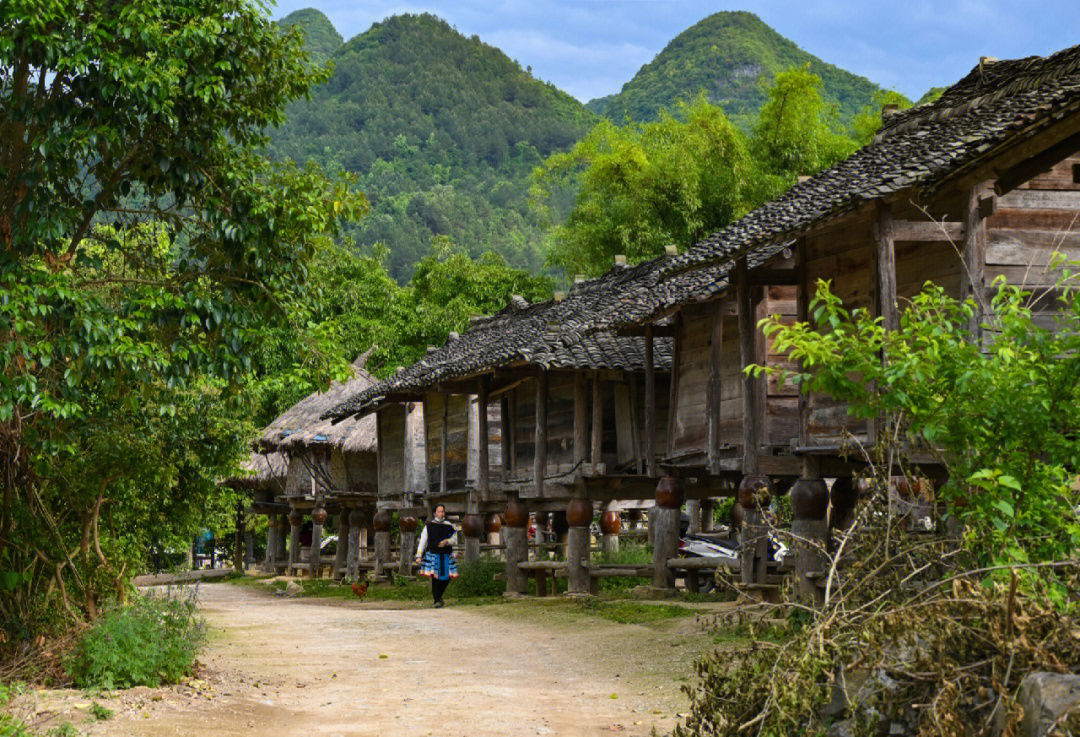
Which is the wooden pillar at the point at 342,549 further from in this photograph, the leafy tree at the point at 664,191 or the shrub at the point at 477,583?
the leafy tree at the point at 664,191

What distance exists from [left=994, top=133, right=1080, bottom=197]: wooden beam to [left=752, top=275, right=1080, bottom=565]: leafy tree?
172 inches

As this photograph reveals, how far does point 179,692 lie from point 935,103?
9.87 meters

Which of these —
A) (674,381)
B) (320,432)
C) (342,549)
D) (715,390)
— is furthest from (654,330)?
(342,549)

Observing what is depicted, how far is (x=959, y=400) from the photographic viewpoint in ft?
20.7

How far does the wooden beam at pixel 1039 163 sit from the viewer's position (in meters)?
10.6

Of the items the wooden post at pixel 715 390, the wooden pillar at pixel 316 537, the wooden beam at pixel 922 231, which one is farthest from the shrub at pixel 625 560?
the wooden beam at pixel 922 231

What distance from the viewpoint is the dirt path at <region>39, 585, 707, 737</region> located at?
25.2 ft

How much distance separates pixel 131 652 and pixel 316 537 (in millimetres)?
20252

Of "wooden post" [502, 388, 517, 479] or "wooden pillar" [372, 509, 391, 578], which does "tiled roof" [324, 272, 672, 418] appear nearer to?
"wooden post" [502, 388, 517, 479]

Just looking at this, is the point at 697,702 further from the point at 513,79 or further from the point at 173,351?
the point at 513,79

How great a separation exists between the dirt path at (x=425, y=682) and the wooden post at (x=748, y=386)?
6.45 feet

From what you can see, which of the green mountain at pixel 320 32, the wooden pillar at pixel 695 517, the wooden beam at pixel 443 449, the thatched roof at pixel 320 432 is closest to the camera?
the wooden beam at pixel 443 449

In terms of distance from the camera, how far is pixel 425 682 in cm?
978

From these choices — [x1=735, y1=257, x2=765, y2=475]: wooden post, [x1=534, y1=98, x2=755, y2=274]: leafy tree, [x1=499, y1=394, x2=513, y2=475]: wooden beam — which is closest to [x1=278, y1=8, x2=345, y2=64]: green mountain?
[x1=534, y1=98, x2=755, y2=274]: leafy tree
